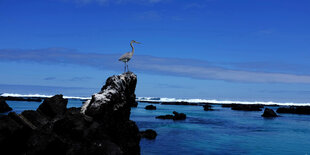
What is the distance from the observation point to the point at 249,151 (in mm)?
29391

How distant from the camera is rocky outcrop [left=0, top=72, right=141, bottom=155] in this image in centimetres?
1430

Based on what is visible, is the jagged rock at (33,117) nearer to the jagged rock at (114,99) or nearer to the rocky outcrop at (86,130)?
the rocky outcrop at (86,130)

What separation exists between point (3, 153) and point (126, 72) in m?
10.2

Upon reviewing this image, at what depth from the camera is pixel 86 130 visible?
50.5 feet

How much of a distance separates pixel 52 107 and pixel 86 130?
19.6 m

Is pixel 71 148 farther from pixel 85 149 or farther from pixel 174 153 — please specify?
pixel 174 153

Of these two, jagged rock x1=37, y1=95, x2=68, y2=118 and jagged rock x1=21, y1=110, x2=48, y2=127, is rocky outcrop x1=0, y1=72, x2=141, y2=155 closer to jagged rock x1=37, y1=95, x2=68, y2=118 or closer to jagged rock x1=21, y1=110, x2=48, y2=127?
jagged rock x1=21, y1=110, x2=48, y2=127

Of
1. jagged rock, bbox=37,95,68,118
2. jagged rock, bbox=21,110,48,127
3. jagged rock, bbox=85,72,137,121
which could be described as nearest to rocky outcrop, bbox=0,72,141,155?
jagged rock, bbox=85,72,137,121

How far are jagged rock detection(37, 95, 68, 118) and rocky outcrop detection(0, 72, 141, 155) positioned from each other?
13947 mm

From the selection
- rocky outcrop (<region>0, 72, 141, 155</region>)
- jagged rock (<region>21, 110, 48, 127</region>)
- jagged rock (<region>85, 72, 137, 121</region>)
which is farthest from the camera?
jagged rock (<region>21, 110, 48, 127</region>)

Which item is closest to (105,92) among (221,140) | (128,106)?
(128,106)

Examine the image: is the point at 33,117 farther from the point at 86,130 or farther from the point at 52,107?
the point at 86,130

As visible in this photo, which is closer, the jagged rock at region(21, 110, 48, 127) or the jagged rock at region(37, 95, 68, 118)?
the jagged rock at region(21, 110, 48, 127)

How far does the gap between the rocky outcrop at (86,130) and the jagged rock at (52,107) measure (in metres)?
13.9
